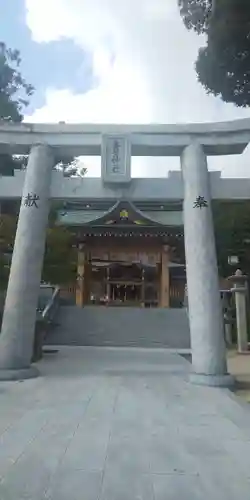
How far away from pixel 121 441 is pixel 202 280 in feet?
13.8

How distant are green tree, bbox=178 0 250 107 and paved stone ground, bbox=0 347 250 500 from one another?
22.1ft

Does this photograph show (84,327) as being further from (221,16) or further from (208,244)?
(221,16)

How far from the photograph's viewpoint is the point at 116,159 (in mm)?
8578

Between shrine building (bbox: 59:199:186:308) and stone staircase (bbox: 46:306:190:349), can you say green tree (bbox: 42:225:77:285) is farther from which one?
shrine building (bbox: 59:199:186:308)

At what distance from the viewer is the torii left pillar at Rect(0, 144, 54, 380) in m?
7.92

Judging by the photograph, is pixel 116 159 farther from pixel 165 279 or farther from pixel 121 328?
pixel 165 279

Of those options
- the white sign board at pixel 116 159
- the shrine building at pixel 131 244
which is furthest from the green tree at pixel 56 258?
the shrine building at pixel 131 244

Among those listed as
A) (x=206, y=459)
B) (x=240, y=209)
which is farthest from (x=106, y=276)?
(x=206, y=459)

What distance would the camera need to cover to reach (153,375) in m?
8.55

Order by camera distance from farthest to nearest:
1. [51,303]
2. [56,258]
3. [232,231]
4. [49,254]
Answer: [51,303]
[232,231]
[56,258]
[49,254]

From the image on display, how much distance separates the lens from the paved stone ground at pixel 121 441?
3053 millimetres

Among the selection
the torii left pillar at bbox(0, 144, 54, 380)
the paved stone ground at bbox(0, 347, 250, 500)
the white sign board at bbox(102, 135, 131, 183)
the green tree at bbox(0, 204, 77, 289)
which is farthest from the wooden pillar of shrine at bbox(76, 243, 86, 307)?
the paved stone ground at bbox(0, 347, 250, 500)

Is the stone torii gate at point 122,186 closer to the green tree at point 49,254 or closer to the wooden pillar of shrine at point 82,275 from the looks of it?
the green tree at point 49,254

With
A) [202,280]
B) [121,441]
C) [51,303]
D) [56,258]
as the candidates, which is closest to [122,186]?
[202,280]
